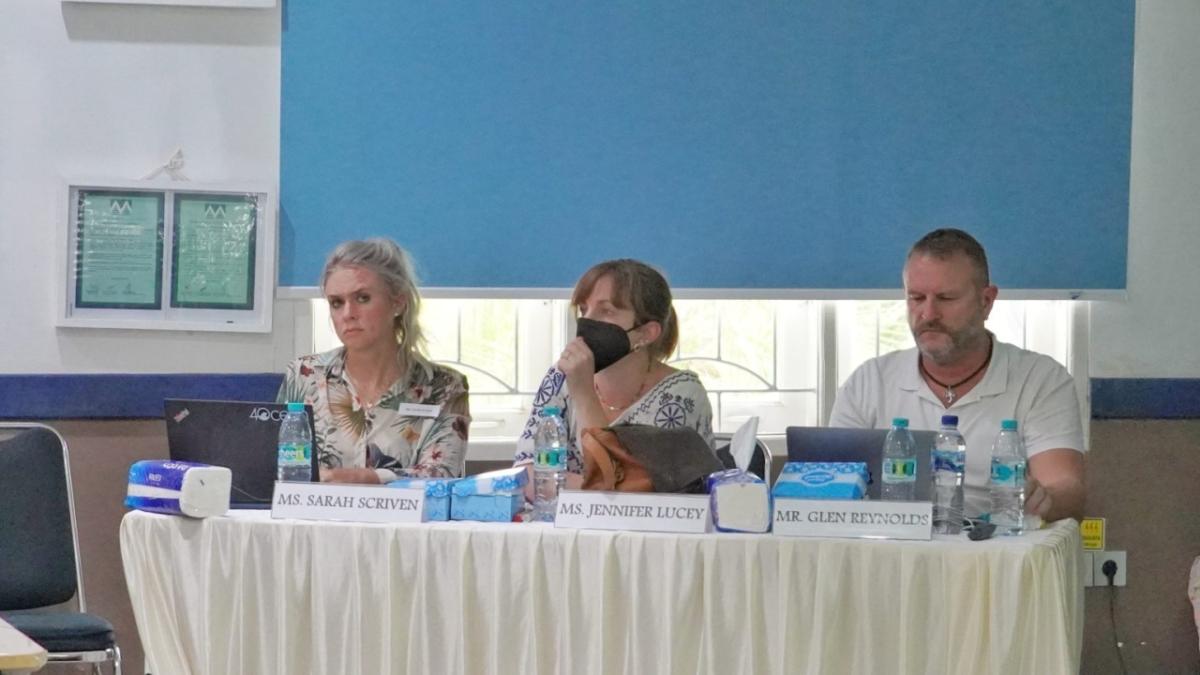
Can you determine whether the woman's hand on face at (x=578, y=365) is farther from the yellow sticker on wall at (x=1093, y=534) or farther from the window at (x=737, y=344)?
the yellow sticker on wall at (x=1093, y=534)

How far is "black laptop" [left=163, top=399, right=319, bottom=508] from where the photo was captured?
2930mm

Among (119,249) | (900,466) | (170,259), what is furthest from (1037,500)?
(119,249)

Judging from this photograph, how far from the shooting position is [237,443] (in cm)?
Answer: 294

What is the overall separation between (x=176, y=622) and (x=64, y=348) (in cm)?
152

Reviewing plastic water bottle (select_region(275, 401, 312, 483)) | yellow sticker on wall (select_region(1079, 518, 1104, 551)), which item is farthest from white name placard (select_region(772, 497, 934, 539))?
yellow sticker on wall (select_region(1079, 518, 1104, 551))

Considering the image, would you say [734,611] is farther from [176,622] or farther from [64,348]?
[64,348]

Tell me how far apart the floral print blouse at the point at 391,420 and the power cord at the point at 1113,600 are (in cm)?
205

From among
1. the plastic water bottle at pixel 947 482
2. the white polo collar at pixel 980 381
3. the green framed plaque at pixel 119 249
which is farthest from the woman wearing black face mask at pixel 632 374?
the green framed plaque at pixel 119 249

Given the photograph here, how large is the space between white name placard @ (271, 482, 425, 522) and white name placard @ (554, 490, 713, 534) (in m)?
0.31

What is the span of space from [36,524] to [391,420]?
3.36ft

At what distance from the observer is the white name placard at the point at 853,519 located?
8.30 ft

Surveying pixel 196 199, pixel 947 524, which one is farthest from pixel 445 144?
pixel 947 524

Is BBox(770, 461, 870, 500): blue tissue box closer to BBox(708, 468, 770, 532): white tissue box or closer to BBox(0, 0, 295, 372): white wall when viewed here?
BBox(708, 468, 770, 532): white tissue box

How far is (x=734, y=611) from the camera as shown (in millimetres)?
2557
